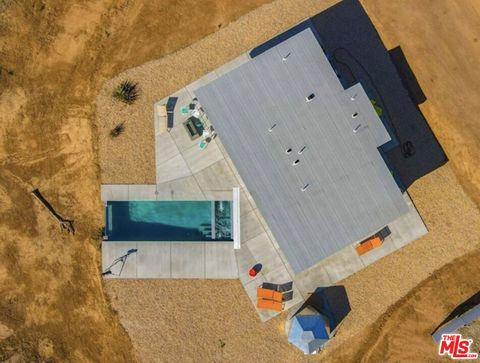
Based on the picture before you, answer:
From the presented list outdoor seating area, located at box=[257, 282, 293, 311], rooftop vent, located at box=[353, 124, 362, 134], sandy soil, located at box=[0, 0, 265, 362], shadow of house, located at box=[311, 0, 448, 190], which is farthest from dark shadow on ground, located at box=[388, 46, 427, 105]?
outdoor seating area, located at box=[257, 282, 293, 311]

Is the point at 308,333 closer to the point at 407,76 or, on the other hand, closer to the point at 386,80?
the point at 386,80

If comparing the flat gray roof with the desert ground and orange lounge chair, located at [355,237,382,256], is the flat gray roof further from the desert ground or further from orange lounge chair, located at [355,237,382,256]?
the desert ground

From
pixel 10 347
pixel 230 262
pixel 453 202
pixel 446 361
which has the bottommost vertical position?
pixel 446 361

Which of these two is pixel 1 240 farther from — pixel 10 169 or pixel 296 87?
pixel 296 87

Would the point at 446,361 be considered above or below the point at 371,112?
below

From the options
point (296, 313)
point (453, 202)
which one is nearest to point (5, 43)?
point (296, 313)

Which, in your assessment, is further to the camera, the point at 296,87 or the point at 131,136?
the point at 131,136

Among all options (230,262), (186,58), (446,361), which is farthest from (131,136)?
(446,361)

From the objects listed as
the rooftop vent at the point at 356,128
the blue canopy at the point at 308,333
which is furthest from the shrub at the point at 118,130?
the blue canopy at the point at 308,333
